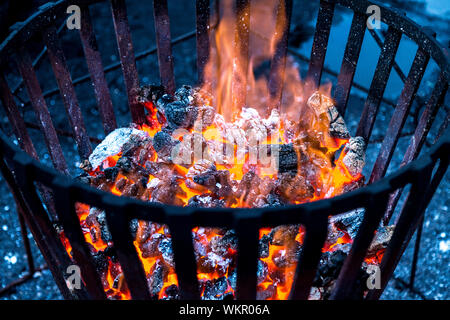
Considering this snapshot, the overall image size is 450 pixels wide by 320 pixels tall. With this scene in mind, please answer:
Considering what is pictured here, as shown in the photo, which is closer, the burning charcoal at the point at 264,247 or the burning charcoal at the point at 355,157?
the burning charcoal at the point at 264,247

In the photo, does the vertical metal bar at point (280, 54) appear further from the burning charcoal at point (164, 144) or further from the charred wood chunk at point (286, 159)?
the burning charcoal at point (164, 144)

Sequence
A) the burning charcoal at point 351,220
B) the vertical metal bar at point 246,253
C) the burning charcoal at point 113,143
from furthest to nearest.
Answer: the burning charcoal at point 113,143
the burning charcoal at point 351,220
the vertical metal bar at point 246,253

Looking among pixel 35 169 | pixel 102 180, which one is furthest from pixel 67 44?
pixel 35 169

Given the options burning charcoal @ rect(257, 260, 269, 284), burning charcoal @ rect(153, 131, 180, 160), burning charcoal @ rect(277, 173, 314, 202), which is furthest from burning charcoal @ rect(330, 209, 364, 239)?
burning charcoal @ rect(153, 131, 180, 160)

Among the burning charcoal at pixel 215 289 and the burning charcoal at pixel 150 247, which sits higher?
the burning charcoal at pixel 150 247

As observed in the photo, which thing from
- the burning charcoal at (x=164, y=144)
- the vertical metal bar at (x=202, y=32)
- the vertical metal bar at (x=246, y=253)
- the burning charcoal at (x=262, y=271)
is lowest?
the vertical metal bar at (x=246, y=253)

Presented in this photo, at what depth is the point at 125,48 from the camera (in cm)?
237

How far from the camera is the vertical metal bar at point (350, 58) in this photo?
6.97 feet

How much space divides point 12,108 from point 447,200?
122 inches

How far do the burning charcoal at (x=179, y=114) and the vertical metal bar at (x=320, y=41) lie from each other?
797mm

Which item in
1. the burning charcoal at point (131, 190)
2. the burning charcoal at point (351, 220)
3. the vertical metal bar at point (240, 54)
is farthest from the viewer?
the vertical metal bar at point (240, 54)

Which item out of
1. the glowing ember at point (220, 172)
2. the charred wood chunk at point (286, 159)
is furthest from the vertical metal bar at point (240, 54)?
the charred wood chunk at point (286, 159)

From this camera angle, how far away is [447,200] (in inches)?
120

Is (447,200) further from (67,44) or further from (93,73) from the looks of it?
(67,44)
